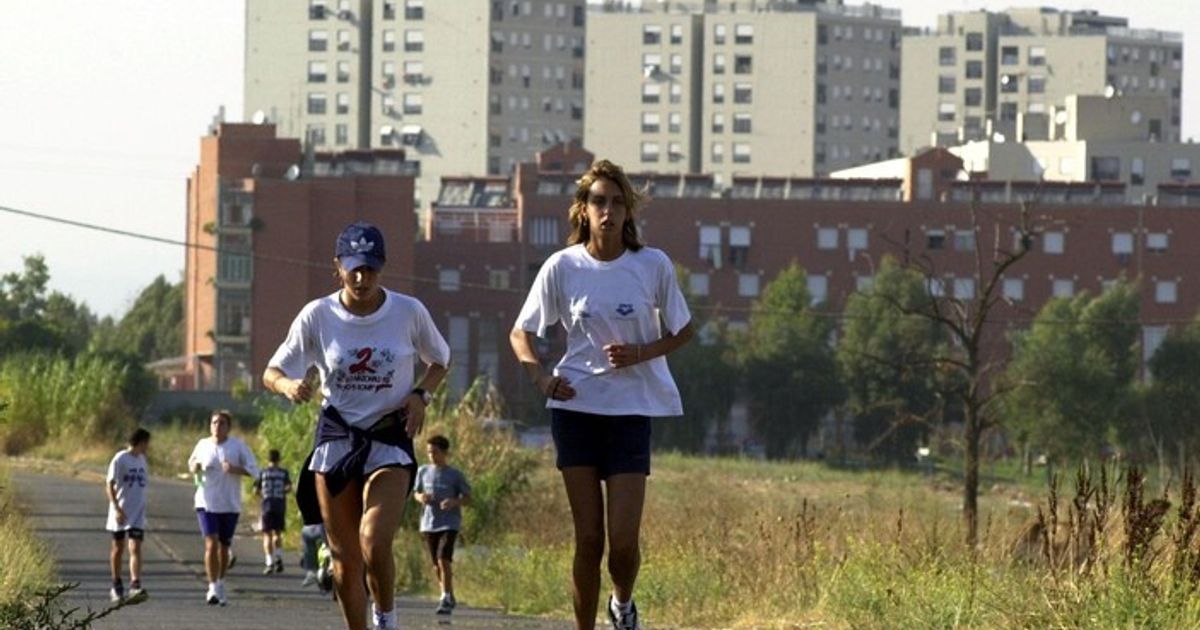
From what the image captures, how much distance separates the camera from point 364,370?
39.9ft

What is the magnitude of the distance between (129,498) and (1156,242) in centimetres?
12700

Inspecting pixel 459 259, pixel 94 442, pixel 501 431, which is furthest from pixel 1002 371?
pixel 501 431

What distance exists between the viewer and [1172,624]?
40.6 feet

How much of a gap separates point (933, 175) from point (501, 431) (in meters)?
111

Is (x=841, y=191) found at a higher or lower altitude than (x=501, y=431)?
higher

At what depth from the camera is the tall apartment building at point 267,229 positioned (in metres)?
133

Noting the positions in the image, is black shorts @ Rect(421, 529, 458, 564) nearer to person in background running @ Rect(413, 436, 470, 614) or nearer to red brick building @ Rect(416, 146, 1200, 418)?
person in background running @ Rect(413, 436, 470, 614)

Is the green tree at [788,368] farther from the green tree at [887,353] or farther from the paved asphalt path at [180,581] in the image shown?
the paved asphalt path at [180,581]

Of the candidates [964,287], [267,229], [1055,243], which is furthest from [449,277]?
[1055,243]

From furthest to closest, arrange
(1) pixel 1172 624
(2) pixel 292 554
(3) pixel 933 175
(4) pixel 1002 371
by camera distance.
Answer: (3) pixel 933 175, (4) pixel 1002 371, (2) pixel 292 554, (1) pixel 1172 624

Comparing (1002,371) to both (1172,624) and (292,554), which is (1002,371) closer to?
(292,554)

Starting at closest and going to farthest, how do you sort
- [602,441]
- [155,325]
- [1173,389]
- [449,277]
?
[602,441], [1173,389], [449,277], [155,325]

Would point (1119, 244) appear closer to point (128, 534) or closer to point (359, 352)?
point (128, 534)

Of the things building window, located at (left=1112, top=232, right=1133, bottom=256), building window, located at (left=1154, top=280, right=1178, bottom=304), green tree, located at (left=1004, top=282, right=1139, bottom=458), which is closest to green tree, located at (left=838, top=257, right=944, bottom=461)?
green tree, located at (left=1004, top=282, right=1139, bottom=458)
